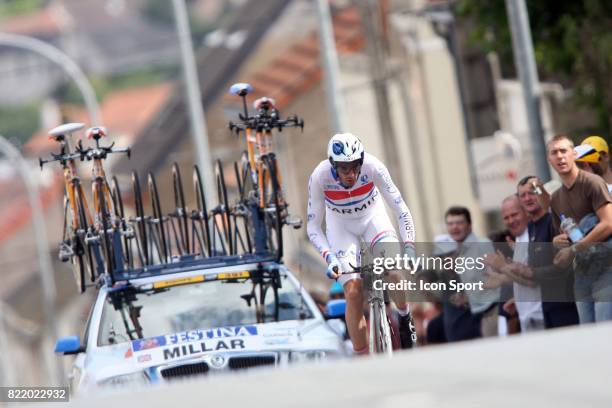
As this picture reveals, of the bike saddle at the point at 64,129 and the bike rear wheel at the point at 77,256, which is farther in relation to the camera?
the bike saddle at the point at 64,129

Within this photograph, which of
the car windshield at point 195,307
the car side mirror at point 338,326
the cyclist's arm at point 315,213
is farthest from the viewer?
the car side mirror at point 338,326

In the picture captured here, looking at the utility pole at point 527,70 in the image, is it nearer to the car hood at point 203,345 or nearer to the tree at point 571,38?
the tree at point 571,38

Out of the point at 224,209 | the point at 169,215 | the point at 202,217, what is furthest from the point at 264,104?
the point at 169,215

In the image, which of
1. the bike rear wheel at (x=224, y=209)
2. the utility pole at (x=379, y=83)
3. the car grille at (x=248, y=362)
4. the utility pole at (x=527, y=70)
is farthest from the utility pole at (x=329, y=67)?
the car grille at (x=248, y=362)

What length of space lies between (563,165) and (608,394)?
508cm

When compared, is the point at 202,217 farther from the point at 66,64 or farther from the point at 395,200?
the point at 66,64

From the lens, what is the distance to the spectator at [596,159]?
1345 cm

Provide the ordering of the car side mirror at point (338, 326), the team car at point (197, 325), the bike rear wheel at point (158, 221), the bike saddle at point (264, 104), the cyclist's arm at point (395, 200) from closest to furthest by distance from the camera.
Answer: the team car at point (197, 325) → the cyclist's arm at point (395, 200) → the car side mirror at point (338, 326) → the bike saddle at point (264, 104) → the bike rear wheel at point (158, 221)

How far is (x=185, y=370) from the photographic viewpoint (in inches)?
504

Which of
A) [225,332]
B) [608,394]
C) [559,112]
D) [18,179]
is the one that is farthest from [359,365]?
[18,179]

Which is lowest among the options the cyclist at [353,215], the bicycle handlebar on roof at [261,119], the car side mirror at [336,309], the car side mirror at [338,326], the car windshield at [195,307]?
the car side mirror at [338,326]

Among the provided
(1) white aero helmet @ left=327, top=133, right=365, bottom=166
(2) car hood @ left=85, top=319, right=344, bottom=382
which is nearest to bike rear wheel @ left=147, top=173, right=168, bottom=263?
(2) car hood @ left=85, top=319, right=344, bottom=382

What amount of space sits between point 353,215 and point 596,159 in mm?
A: 2033

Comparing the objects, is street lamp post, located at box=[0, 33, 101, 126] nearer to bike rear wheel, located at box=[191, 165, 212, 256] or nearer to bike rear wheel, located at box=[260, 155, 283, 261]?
bike rear wheel, located at box=[191, 165, 212, 256]
